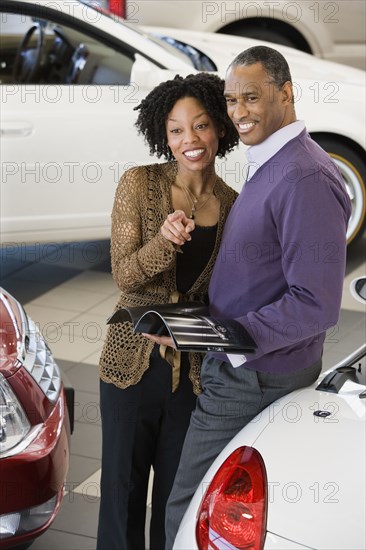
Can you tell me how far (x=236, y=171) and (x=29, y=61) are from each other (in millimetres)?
1405

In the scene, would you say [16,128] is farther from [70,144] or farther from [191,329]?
[191,329]

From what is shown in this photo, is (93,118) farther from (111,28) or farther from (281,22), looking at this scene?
(281,22)

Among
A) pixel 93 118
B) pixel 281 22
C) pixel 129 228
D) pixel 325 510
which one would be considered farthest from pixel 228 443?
pixel 281 22

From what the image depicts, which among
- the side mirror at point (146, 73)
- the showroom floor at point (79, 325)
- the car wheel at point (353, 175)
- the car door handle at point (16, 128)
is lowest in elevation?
the showroom floor at point (79, 325)

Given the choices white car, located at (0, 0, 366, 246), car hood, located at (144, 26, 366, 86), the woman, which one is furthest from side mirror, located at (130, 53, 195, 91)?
the woman

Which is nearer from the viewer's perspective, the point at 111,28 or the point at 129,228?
the point at 129,228

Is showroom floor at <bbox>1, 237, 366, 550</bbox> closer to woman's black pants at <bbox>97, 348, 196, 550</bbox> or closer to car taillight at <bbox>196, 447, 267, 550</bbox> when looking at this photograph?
woman's black pants at <bbox>97, 348, 196, 550</bbox>

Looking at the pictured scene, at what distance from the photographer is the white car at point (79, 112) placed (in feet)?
17.9

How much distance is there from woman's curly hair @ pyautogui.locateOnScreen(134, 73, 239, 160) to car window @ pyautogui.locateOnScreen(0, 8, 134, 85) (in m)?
2.91

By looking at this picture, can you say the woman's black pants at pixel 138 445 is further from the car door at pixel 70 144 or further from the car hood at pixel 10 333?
the car door at pixel 70 144

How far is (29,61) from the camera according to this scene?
604cm

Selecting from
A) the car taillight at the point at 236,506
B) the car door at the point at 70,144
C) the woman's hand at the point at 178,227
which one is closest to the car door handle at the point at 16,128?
the car door at the point at 70,144

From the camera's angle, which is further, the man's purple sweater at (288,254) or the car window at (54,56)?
the car window at (54,56)

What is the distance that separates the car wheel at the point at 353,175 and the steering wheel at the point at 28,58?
5.60 feet
